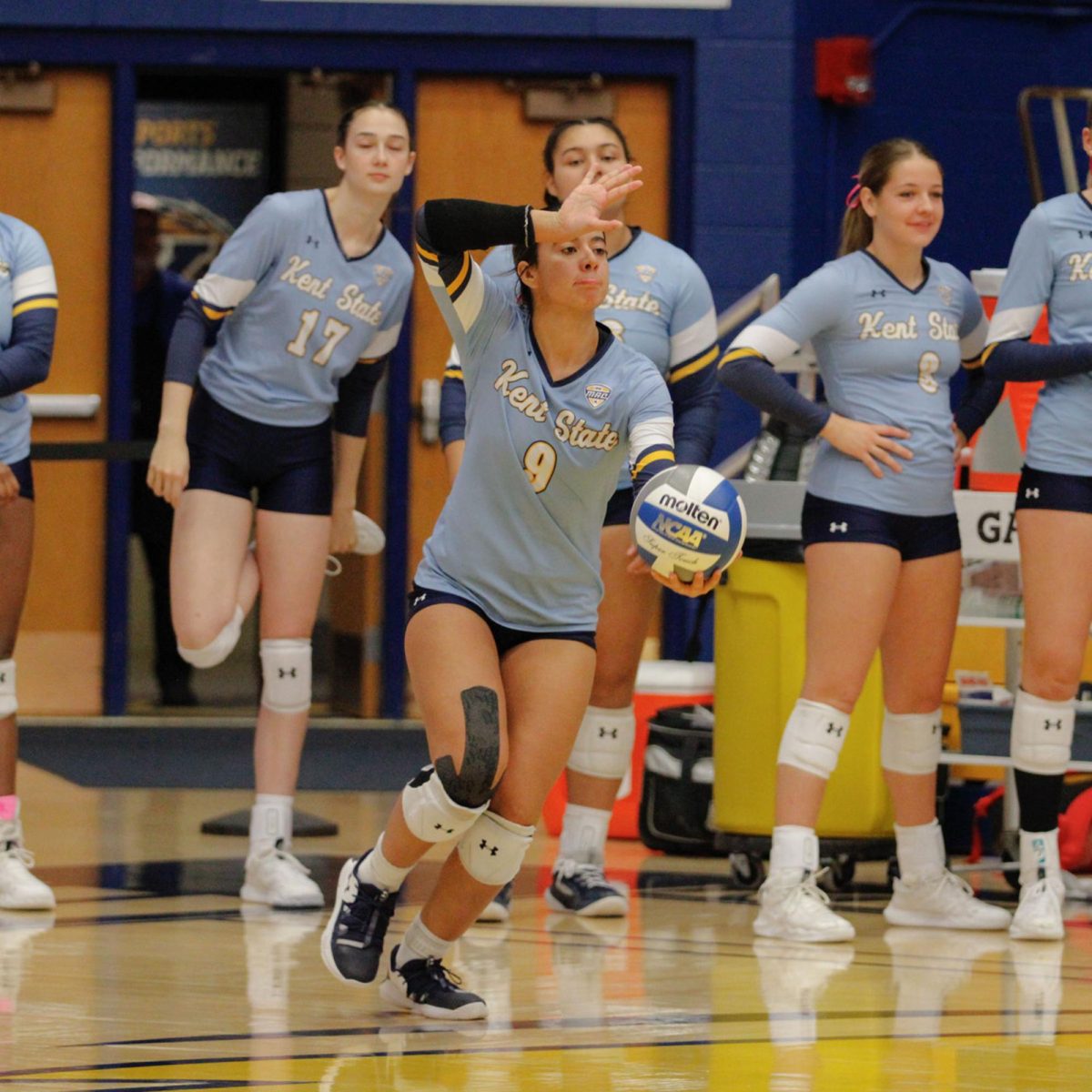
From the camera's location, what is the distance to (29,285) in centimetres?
579

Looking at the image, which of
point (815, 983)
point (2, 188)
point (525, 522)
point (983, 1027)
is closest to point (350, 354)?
point (525, 522)

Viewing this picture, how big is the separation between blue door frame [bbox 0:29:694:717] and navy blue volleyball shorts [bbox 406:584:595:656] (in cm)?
462

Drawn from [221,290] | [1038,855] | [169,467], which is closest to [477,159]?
[221,290]

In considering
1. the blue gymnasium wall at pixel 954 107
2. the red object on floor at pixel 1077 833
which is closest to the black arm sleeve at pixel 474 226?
the red object on floor at pixel 1077 833

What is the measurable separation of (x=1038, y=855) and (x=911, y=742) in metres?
0.43

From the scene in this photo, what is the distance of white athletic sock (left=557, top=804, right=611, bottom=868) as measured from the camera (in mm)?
5828

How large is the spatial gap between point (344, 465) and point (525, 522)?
5.98ft

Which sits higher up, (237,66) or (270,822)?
(237,66)

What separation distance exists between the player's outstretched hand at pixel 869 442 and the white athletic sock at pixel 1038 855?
1.01 m

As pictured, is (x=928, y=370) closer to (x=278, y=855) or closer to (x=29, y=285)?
(x=278, y=855)

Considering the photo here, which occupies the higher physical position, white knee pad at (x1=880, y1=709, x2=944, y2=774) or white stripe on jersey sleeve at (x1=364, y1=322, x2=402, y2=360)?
white stripe on jersey sleeve at (x1=364, y1=322, x2=402, y2=360)

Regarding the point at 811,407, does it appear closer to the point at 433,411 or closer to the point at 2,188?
the point at 433,411

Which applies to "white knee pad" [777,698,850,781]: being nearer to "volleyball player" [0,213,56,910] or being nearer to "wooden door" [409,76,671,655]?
"volleyball player" [0,213,56,910]

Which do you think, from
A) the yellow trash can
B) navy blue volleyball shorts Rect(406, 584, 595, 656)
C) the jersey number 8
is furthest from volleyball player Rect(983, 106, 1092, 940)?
navy blue volleyball shorts Rect(406, 584, 595, 656)
